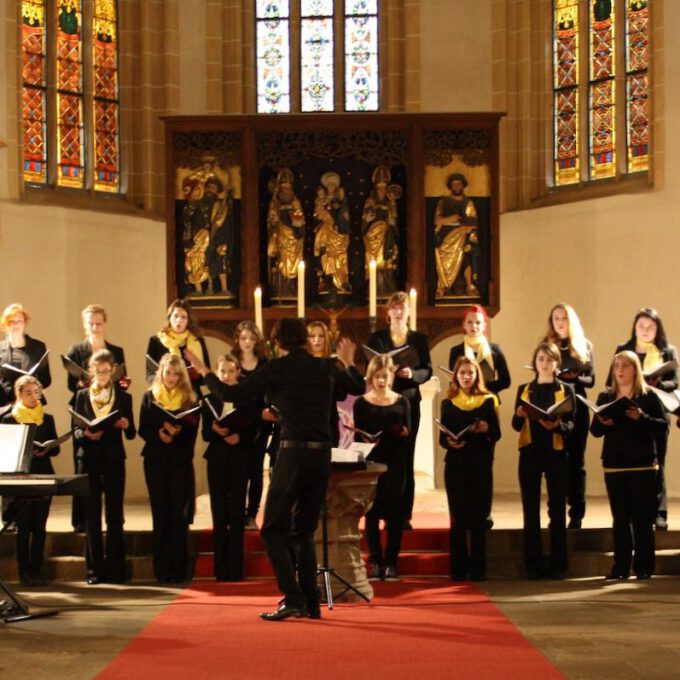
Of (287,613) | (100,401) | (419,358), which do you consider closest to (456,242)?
(419,358)

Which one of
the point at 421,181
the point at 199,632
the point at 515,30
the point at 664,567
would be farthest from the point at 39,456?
the point at 515,30

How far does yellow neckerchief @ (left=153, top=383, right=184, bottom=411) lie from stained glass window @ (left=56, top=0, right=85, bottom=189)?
6.14 metres

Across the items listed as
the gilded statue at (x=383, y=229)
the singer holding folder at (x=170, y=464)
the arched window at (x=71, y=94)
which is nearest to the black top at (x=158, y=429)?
the singer holding folder at (x=170, y=464)

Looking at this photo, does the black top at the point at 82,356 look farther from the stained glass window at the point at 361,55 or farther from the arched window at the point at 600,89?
A: the arched window at the point at 600,89

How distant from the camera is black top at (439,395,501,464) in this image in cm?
932

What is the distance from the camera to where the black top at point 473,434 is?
932cm

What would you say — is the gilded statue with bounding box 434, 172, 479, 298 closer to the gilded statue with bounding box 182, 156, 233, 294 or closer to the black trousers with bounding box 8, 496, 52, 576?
the gilded statue with bounding box 182, 156, 233, 294

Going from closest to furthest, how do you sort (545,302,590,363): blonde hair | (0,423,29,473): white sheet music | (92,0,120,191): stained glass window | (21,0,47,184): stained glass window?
(0,423,29,473): white sheet music
(545,302,590,363): blonde hair
(21,0,47,184): stained glass window
(92,0,120,191): stained glass window

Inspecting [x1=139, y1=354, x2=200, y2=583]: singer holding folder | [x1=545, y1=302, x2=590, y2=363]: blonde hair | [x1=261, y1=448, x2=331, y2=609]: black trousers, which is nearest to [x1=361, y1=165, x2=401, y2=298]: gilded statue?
[x1=545, y1=302, x2=590, y2=363]: blonde hair


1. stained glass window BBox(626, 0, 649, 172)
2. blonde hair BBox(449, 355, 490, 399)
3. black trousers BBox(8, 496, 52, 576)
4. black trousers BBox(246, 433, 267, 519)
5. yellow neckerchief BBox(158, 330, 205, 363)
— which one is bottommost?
black trousers BBox(8, 496, 52, 576)

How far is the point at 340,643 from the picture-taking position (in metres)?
6.79

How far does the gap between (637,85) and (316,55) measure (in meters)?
3.53

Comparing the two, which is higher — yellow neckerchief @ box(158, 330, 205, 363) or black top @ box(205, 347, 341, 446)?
yellow neckerchief @ box(158, 330, 205, 363)

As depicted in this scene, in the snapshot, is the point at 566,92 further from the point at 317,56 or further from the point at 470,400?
the point at 470,400
